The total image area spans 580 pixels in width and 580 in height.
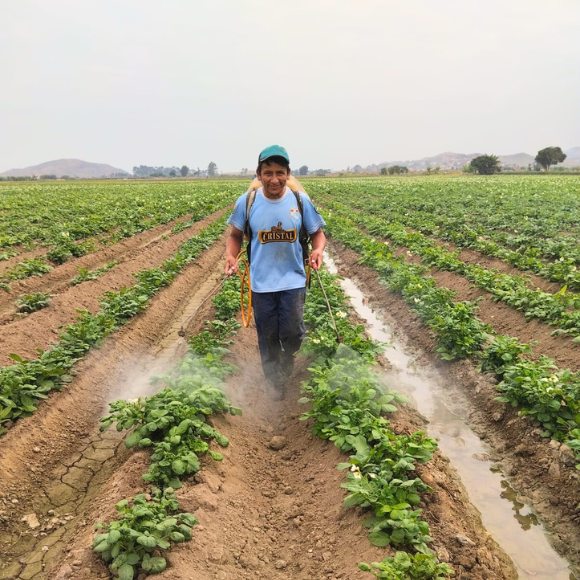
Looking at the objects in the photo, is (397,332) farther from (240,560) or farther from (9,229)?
(9,229)

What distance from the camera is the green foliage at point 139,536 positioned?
2.41 m

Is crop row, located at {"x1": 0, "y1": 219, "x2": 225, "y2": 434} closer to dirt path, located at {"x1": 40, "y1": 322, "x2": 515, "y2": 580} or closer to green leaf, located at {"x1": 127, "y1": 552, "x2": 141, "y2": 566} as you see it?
dirt path, located at {"x1": 40, "y1": 322, "x2": 515, "y2": 580}

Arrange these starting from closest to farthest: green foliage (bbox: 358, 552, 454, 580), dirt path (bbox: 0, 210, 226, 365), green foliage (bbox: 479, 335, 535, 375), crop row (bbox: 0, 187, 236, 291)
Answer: green foliage (bbox: 358, 552, 454, 580)
green foliage (bbox: 479, 335, 535, 375)
dirt path (bbox: 0, 210, 226, 365)
crop row (bbox: 0, 187, 236, 291)

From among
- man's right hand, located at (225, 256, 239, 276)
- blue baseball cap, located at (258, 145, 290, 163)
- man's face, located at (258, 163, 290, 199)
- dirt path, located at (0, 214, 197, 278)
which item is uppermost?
blue baseball cap, located at (258, 145, 290, 163)

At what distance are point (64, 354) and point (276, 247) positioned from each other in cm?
292

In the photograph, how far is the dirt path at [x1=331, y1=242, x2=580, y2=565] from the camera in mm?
3213

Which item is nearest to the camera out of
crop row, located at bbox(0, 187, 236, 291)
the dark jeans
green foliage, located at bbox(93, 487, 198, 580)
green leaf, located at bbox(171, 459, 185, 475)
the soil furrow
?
green foliage, located at bbox(93, 487, 198, 580)

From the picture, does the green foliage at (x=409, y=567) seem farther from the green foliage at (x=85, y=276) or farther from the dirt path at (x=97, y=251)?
the dirt path at (x=97, y=251)

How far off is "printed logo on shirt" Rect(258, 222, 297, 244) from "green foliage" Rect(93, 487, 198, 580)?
230 centimetres

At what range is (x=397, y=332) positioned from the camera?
23.9ft

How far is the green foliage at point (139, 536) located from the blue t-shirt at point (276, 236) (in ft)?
6.87

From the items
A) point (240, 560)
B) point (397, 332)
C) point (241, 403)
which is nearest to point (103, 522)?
point (240, 560)

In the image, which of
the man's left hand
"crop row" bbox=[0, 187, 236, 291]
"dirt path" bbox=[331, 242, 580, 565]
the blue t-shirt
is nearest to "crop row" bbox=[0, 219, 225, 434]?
the blue t-shirt

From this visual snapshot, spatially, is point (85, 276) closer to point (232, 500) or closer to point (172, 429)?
point (172, 429)
